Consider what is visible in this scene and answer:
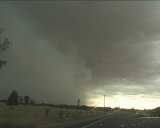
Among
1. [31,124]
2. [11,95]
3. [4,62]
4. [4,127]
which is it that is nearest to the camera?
[4,127]

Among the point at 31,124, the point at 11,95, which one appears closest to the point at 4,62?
the point at 31,124

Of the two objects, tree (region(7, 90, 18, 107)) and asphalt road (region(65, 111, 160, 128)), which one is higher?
tree (region(7, 90, 18, 107))

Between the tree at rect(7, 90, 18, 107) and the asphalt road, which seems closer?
the asphalt road

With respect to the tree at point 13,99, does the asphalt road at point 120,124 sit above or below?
below

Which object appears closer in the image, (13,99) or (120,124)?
(120,124)

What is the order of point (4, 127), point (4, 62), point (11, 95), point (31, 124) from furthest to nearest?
point (11, 95) → point (4, 62) → point (31, 124) → point (4, 127)

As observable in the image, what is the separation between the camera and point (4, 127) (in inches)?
1318

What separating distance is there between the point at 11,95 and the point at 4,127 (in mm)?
108929

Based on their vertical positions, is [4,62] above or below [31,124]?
above

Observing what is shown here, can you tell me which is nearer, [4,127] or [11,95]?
[4,127]

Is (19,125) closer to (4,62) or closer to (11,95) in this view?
(4,62)

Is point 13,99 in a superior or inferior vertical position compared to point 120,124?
superior

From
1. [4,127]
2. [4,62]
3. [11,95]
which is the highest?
[11,95]

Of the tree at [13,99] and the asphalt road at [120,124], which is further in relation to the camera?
the tree at [13,99]
